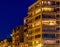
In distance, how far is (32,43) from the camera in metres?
129

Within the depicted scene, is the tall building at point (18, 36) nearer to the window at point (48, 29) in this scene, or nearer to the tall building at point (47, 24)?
the tall building at point (47, 24)

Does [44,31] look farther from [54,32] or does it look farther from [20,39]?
[20,39]

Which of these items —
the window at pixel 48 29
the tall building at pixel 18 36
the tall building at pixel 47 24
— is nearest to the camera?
the window at pixel 48 29

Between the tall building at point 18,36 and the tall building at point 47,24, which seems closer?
the tall building at point 47,24

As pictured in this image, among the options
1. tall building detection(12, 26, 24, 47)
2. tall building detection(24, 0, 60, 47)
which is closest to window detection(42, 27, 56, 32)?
tall building detection(24, 0, 60, 47)

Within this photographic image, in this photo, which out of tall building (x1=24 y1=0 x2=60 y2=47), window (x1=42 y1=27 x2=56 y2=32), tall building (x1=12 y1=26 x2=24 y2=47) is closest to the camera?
window (x1=42 y1=27 x2=56 y2=32)

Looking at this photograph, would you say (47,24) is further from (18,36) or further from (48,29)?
(18,36)

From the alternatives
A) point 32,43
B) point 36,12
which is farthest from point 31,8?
point 32,43

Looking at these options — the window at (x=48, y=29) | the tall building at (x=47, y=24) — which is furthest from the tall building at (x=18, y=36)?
the window at (x=48, y=29)

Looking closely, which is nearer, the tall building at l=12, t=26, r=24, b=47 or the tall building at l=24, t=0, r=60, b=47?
the tall building at l=24, t=0, r=60, b=47

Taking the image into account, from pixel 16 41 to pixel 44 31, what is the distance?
5349cm

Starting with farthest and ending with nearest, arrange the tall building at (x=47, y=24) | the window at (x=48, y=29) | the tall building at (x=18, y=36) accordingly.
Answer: the tall building at (x=18, y=36) → the tall building at (x=47, y=24) → the window at (x=48, y=29)

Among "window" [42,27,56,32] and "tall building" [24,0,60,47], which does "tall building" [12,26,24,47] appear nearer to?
"tall building" [24,0,60,47]

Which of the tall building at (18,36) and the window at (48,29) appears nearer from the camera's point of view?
the window at (48,29)
